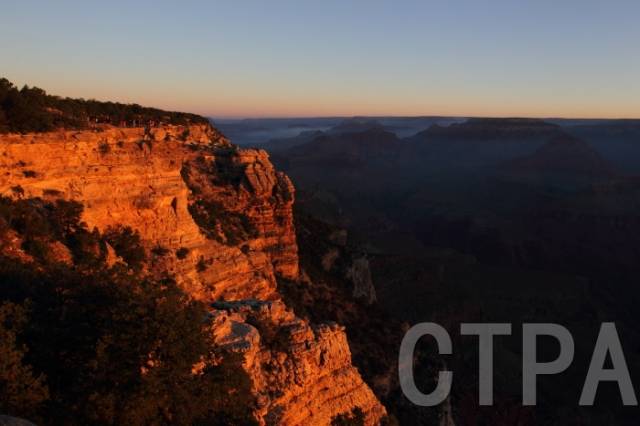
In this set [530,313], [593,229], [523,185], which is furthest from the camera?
[523,185]

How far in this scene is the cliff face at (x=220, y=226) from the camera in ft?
51.1

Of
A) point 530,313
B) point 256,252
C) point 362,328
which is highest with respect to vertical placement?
point 256,252

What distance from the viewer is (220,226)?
29.3 m

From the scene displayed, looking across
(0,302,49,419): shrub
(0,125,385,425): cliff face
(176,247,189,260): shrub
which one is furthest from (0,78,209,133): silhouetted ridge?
(0,302,49,419): shrub

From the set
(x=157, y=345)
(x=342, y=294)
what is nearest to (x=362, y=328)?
(x=342, y=294)

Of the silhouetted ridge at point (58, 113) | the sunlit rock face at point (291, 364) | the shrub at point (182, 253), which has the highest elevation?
the silhouetted ridge at point (58, 113)

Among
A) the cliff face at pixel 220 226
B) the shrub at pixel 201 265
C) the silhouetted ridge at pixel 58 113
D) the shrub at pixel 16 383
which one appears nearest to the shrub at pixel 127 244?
the cliff face at pixel 220 226

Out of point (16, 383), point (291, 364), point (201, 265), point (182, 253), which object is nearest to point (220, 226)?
point (201, 265)

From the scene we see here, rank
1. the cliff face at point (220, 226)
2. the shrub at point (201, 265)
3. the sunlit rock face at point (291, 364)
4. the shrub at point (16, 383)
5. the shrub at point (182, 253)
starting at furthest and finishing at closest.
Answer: the shrub at point (201, 265)
the shrub at point (182, 253)
the cliff face at point (220, 226)
the sunlit rock face at point (291, 364)
the shrub at point (16, 383)

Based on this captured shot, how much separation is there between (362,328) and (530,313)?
45.9 metres

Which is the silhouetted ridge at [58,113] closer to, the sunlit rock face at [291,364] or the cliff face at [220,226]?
the cliff face at [220,226]

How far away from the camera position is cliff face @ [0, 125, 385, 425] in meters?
15.6

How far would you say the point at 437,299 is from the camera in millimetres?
63844

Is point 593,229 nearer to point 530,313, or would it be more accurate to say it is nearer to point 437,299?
point 530,313
